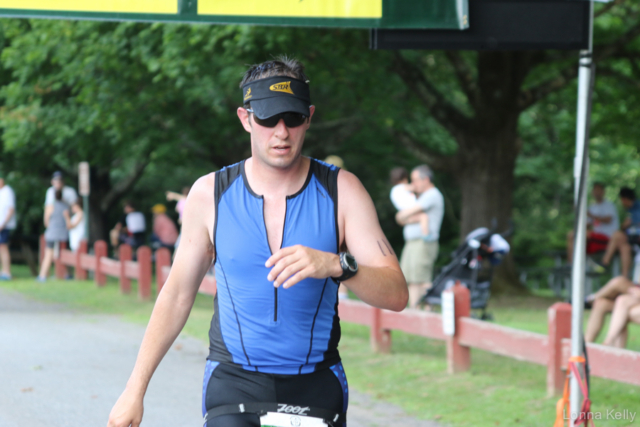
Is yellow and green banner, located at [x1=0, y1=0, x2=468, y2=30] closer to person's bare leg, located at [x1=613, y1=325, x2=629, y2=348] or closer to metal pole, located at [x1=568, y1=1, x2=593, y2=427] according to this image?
metal pole, located at [x1=568, y1=1, x2=593, y2=427]

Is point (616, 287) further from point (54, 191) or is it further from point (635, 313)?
point (54, 191)

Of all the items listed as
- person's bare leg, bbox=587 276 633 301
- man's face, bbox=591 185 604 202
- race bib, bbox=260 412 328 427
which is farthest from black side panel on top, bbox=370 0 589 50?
man's face, bbox=591 185 604 202

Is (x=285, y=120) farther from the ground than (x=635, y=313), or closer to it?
farther from the ground

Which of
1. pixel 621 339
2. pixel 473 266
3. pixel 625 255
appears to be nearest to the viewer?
pixel 621 339

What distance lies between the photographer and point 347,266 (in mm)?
2447

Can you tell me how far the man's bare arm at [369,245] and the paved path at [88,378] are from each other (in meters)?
3.51

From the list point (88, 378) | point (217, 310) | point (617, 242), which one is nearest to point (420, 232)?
point (617, 242)

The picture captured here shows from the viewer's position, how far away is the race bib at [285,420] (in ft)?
9.02

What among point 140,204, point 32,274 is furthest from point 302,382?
point 140,204

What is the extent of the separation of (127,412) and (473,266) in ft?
27.0

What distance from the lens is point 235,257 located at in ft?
8.93

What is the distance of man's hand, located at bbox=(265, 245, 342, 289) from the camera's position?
231 cm

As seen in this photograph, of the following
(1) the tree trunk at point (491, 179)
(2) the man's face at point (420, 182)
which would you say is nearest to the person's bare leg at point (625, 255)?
(2) the man's face at point (420, 182)

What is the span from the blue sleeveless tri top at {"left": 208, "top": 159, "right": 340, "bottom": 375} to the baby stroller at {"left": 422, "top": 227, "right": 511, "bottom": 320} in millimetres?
7645
